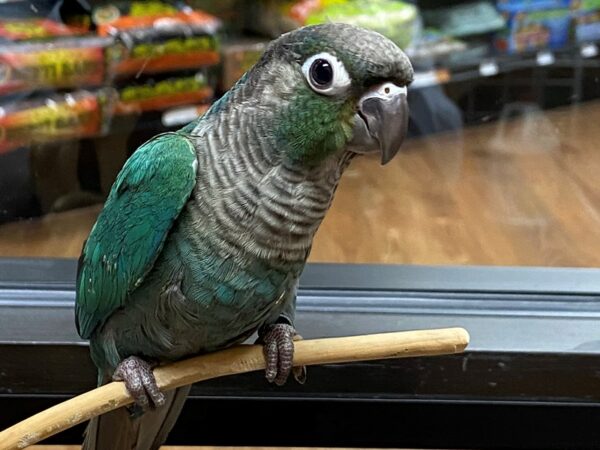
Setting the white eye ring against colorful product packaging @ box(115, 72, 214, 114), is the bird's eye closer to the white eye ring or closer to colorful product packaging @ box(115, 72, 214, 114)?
the white eye ring

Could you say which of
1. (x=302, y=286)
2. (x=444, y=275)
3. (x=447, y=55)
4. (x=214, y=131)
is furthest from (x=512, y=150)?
(x=214, y=131)


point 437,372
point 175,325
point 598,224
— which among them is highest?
point 175,325

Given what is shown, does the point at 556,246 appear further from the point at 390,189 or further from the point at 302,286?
the point at 302,286

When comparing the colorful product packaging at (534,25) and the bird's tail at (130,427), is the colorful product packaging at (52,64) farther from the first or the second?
the colorful product packaging at (534,25)

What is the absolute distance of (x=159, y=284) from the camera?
633 millimetres

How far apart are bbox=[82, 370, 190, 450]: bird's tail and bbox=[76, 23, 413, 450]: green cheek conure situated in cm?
9

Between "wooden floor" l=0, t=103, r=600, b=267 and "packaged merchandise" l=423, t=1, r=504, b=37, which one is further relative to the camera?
"packaged merchandise" l=423, t=1, r=504, b=37

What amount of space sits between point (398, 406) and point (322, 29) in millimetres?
572

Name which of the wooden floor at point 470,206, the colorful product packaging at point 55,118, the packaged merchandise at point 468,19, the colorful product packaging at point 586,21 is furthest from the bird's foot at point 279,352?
the colorful product packaging at point 586,21

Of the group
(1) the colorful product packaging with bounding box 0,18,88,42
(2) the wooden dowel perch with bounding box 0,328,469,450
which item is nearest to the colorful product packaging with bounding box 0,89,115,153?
(1) the colorful product packaging with bounding box 0,18,88,42

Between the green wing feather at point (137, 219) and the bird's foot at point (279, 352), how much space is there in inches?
4.5

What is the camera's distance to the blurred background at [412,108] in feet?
4.21

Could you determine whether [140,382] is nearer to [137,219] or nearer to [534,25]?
[137,219]

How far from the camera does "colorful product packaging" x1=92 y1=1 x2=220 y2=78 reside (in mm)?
1336
